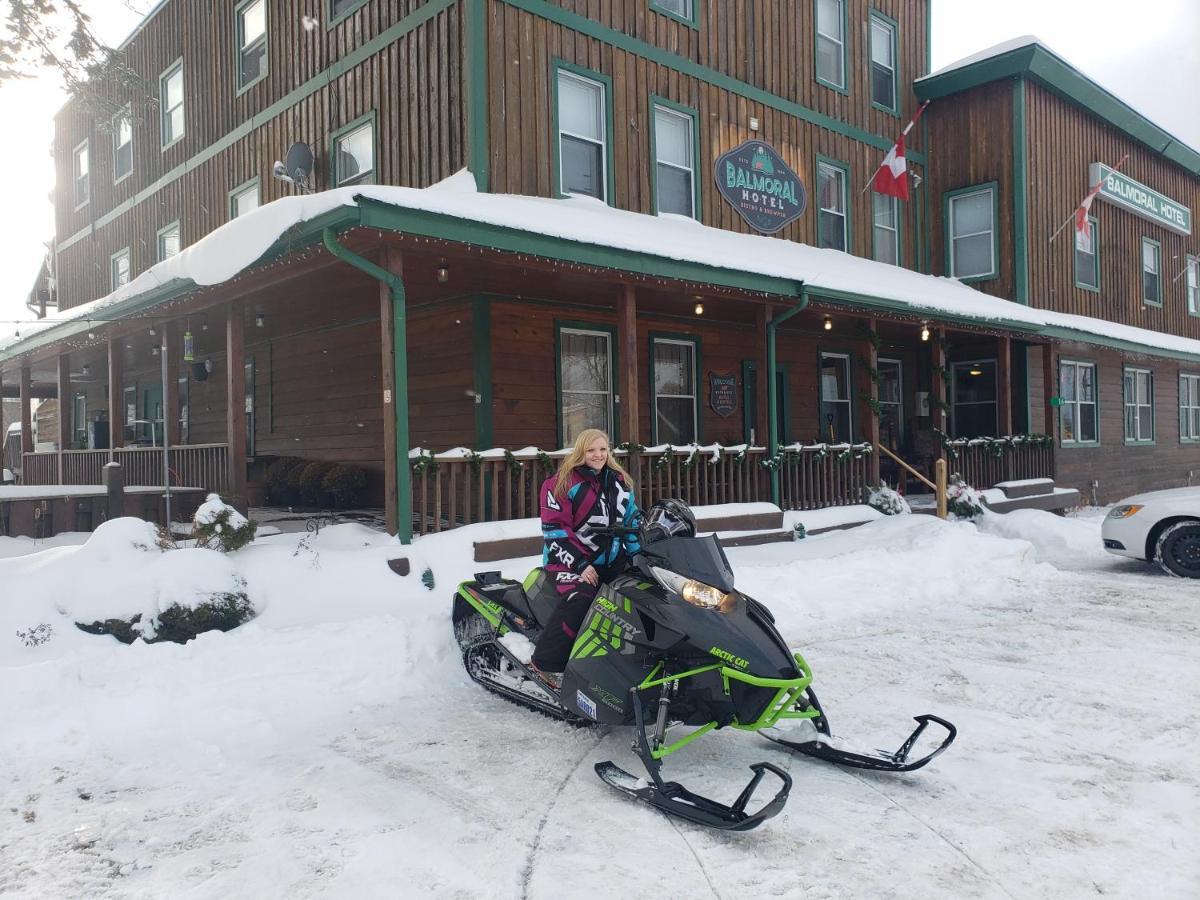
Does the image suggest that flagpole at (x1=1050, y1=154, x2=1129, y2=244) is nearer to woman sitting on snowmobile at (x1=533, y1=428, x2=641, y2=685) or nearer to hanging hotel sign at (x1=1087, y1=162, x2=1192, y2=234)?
hanging hotel sign at (x1=1087, y1=162, x2=1192, y2=234)

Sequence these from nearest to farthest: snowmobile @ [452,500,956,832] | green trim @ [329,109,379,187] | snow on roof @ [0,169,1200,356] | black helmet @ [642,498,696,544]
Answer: snowmobile @ [452,500,956,832], black helmet @ [642,498,696,544], snow on roof @ [0,169,1200,356], green trim @ [329,109,379,187]

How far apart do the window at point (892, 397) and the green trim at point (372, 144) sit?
33.6 feet

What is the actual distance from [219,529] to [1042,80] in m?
17.4

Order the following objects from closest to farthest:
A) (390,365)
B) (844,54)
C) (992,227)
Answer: (390,365) → (844,54) → (992,227)

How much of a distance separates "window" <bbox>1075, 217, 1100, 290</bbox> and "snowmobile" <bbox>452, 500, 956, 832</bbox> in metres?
17.7

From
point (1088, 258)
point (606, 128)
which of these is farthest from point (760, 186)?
point (1088, 258)

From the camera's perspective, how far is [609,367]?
11.8m

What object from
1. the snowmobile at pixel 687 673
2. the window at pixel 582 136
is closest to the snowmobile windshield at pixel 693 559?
the snowmobile at pixel 687 673

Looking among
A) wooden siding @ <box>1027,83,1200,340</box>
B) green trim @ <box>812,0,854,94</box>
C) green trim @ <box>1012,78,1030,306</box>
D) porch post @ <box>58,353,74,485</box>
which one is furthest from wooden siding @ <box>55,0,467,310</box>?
wooden siding @ <box>1027,83,1200,340</box>

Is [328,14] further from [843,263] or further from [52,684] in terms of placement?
[52,684]

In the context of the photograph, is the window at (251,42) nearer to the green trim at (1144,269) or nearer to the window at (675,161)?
the window at (675,161)

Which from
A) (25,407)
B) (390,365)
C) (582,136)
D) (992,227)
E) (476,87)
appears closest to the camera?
(390,365)

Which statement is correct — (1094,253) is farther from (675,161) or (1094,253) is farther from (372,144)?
(372,144)

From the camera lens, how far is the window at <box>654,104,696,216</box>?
41.0 feet
